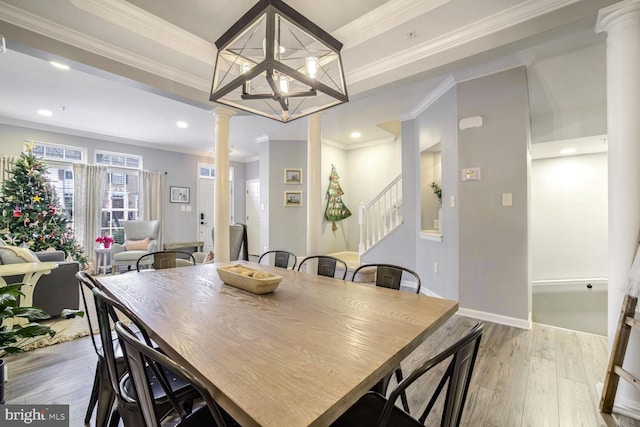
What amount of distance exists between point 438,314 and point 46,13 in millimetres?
3205

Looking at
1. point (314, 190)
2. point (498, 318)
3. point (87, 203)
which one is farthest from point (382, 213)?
point (87, 203)

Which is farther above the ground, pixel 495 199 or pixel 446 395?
pixel 495 199

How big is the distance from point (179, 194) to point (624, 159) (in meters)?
7.27

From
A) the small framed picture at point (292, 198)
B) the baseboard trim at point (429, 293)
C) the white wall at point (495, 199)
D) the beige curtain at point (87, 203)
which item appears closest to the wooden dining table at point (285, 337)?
the white wall at point (495, 199)

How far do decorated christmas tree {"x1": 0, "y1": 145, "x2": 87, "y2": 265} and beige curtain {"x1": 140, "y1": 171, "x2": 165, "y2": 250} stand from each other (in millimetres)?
1660

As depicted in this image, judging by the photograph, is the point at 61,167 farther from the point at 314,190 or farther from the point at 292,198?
the point at 314,190

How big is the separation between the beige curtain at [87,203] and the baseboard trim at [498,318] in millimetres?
6372

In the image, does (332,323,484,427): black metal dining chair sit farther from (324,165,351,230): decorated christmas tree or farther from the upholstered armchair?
the upholstered armchair

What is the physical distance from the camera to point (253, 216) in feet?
24.4

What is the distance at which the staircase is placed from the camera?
4.60 meters

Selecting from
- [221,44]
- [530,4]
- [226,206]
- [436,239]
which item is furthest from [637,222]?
[226,206]

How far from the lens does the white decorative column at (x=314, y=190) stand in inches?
134

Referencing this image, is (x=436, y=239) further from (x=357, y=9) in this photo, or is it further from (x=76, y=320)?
(x=76, y=320)

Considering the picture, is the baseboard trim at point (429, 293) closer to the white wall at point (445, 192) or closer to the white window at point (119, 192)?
the white wall at point (445, 192)
